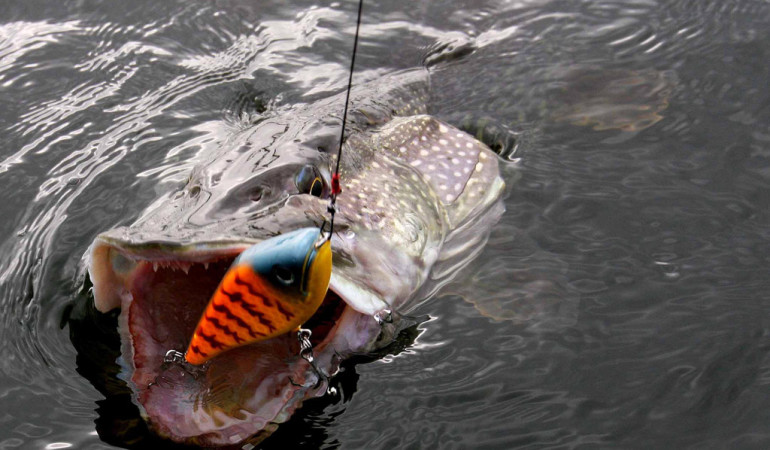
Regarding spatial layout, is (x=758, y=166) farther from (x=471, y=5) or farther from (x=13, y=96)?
(x=13, y=96)

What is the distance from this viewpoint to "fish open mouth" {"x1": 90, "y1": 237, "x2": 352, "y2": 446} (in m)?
2.43

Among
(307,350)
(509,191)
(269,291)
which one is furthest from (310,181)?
(509,191)

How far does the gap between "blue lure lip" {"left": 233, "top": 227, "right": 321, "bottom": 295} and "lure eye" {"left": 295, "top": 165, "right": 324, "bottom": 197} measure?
2.35 ft

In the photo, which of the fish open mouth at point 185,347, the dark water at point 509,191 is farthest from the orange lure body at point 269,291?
the dark water at point 509,191

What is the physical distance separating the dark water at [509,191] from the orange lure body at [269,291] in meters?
0.41

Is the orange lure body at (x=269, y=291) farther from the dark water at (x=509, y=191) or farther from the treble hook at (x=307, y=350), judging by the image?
the dark water at (x=509, y=191)

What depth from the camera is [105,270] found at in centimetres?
263

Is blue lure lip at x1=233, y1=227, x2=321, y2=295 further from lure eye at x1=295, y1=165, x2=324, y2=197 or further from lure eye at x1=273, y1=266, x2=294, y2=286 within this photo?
lure eye at x1=295, y1=165, x2=324, y2=197

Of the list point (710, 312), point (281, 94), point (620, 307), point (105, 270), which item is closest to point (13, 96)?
point (281, 94)

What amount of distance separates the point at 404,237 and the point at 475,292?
406 millimetres

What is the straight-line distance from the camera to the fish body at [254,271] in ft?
8.06

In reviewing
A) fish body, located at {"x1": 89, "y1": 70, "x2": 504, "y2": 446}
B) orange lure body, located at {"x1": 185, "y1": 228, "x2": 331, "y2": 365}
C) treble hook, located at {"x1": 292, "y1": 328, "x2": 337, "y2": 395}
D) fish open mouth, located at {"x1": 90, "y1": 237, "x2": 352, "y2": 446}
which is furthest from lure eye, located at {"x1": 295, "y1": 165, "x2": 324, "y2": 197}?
orange lure body, located at {"x1": 185, "y1": 228, "x2": 331, "y2": 365}

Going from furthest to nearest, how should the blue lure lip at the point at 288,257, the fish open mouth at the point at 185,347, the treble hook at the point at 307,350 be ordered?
the treble hook at the point at 307,350, the fish open mouth at the point at 185,347, the blue lure lip at the point at 288,257

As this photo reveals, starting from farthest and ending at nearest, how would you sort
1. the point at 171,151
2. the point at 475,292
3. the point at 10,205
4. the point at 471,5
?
1. the point at 471,5
2. the point at 171,151
3. the point at 10,205
4. the point at 475,292
